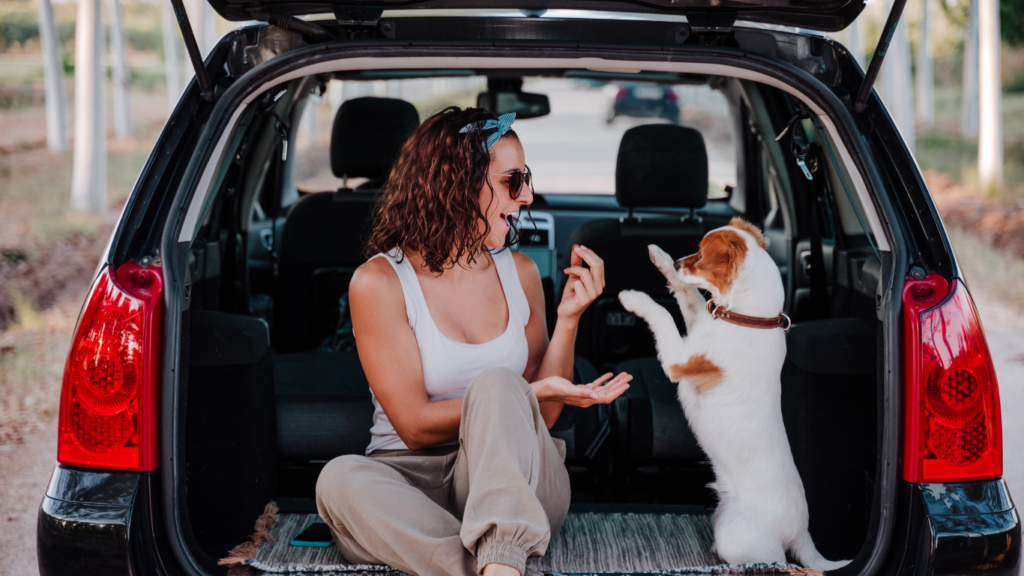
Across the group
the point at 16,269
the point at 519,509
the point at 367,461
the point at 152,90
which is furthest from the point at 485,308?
the point at 152,90

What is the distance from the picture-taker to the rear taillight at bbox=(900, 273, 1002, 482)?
1.68 metres

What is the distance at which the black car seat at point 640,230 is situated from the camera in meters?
3.27

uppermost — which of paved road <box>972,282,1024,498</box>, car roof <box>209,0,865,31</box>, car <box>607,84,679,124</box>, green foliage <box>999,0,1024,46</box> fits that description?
green foliage <box>999,0,1024,46</box>

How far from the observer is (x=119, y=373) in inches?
65.7

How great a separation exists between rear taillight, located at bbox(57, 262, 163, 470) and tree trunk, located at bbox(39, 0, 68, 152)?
48.1 ft

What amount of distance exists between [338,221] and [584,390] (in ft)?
5.69

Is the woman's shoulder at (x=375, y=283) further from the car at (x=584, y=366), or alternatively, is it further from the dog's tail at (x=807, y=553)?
the dog's tail at (x=807, y=553)

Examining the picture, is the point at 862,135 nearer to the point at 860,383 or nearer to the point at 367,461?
the point at 860,383

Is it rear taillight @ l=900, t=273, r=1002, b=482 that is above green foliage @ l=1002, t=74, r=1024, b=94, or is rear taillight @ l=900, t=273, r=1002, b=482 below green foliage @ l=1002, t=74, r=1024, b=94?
below

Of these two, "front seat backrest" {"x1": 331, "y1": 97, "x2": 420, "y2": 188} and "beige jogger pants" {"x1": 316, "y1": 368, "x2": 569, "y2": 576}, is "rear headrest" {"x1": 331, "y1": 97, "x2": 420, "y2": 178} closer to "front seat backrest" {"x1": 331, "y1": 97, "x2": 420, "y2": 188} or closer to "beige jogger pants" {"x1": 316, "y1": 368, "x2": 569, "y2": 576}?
"front seat backrest" {"x1": 331, "y1": 97, "x2": 420, "y2": 188}

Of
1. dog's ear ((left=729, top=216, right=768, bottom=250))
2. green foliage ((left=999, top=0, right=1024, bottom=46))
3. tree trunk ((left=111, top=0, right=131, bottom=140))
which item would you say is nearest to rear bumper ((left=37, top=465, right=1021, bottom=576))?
dog's ear ((left=729, top=216, right=768, bottom=250))

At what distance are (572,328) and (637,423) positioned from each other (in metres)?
0.50

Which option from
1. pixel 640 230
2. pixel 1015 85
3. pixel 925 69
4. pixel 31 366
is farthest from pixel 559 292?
pixel 1015 85

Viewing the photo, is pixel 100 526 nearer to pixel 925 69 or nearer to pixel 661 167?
pixel 661 167
